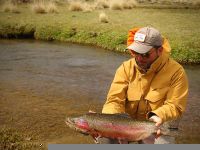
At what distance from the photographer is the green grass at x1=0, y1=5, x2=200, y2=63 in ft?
48.3

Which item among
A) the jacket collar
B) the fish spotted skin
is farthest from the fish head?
the jacket collar

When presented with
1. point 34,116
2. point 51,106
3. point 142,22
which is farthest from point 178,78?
point 142,22

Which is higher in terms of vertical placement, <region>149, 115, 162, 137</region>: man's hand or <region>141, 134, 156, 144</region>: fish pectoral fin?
<region>149, 115, 162, 137</region>: man's hand

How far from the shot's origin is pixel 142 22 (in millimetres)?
19844

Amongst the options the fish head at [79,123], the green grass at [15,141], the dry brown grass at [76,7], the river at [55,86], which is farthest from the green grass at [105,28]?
the fish head at [79,123]

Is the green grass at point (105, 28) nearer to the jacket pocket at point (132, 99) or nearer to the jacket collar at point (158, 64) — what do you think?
the jacket pocket at point (132, 99)

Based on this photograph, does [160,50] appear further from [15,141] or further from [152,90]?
[15,141]

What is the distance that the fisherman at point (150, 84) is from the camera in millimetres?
3992

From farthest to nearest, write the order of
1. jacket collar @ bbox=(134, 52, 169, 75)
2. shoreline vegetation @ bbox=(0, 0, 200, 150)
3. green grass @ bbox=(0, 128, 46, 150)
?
shoreline vegetation @ bbox=(0, 0, 200, 150) → green grass @ bbox=(0, 128, 46, 150) → jacket collar @ bbox=(134, 52, 169, 75)

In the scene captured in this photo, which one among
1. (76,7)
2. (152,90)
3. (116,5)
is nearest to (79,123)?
(152,90)

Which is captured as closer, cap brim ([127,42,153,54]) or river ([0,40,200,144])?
cap brim ([127,42,153,54])

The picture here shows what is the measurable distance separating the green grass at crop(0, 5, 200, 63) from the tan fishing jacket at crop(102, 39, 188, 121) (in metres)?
9.28

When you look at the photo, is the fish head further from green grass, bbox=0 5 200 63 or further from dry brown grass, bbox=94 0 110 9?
dry brown grass, bbox=94 0 110 9

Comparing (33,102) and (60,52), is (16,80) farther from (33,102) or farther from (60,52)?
(60,52)
